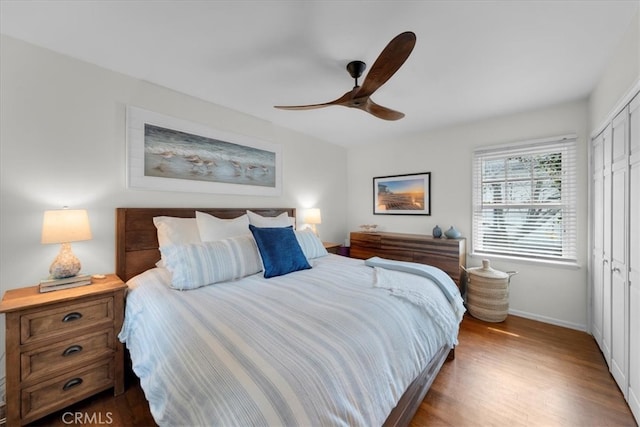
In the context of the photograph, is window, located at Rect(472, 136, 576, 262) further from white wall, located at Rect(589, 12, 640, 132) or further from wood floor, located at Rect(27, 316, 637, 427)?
wood floor, located at Rect(27, 316, 637, 427)

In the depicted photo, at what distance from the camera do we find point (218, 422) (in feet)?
2.43

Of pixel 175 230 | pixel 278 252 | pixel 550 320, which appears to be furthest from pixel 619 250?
pixel 175 230

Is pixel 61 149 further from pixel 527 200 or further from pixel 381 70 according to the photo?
pixel 527 200

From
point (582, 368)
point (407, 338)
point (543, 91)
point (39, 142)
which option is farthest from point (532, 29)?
point (39, 142)

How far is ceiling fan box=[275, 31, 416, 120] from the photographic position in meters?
1.31

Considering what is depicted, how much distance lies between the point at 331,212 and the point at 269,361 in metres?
3.48

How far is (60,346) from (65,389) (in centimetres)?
28

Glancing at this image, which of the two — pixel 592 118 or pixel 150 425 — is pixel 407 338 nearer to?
pixel 150 425

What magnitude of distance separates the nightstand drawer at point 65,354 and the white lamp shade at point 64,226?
0.66m

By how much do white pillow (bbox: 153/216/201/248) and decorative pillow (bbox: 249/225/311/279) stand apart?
0.58 m

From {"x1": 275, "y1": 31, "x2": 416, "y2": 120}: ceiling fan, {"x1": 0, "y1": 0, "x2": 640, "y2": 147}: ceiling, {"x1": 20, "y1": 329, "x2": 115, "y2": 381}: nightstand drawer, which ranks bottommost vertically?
{"x1": 20, "y1": 329, "x2": 115, "y2": 381}: nightstand drawer

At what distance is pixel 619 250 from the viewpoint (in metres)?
1.80

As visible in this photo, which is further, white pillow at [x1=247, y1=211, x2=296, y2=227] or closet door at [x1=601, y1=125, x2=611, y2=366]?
white pillow at [x1=247, y1=211, x2=296, y2=227]

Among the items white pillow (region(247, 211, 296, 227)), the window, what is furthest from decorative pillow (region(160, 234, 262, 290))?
the window
